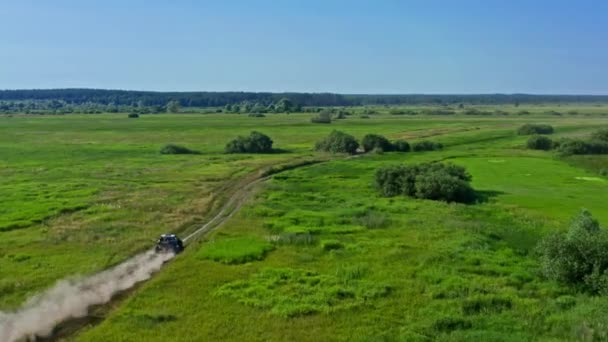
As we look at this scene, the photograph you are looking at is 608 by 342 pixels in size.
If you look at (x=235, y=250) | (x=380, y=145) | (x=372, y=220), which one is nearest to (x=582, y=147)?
(x=380, y=145)

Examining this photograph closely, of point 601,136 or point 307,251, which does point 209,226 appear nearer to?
point 307,251

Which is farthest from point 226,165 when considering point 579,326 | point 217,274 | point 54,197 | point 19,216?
point 579,326

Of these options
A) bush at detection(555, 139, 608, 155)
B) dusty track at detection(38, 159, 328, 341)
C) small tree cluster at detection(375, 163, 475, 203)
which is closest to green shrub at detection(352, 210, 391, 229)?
small tree cluster at detection(375, 163, 475, 203)

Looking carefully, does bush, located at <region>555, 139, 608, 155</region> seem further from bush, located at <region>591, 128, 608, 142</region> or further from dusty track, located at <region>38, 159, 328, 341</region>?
dusty track, located at <region>38, 159, 328, 341</region>

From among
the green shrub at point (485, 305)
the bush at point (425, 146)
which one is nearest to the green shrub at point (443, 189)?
the green shrub at point (485, 305)

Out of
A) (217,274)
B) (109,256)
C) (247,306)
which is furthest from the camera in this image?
(109,256)

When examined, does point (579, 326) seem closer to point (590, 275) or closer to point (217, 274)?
point (590, 275)
